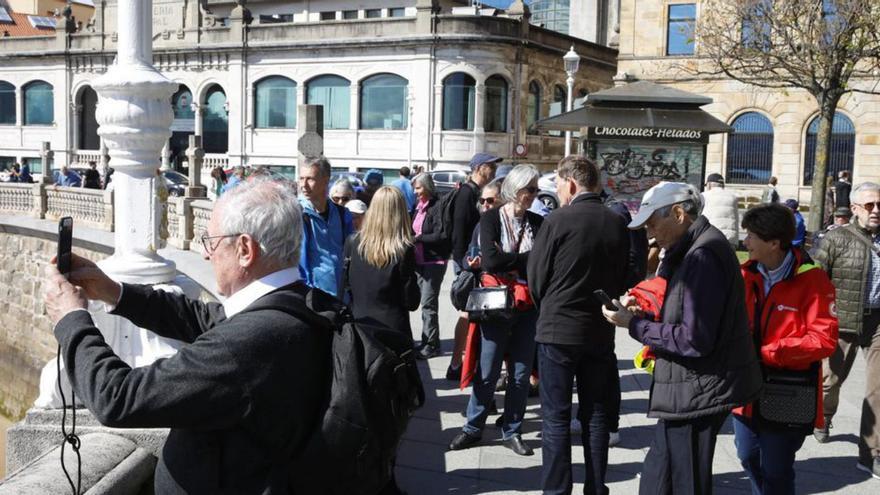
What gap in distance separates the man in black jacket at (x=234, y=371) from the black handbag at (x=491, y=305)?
329 centimetres

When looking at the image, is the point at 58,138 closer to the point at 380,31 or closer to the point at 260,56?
the point at 260,56

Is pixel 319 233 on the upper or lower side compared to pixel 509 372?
upper

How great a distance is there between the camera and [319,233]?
6.00 metres

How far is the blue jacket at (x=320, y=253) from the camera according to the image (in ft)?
19.4

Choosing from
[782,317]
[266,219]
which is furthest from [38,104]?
[266,219]

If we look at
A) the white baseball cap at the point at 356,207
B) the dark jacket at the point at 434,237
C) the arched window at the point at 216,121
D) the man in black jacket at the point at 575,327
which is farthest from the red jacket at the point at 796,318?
the arched window at the point at 216,121

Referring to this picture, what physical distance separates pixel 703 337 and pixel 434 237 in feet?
16.8

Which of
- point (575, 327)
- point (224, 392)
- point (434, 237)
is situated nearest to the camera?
point (224, 392)

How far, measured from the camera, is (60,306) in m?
2.57

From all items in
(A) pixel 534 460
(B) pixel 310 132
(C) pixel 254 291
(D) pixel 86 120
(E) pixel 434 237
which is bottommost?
(A) pixel 534 460

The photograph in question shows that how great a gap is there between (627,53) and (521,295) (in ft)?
73.5

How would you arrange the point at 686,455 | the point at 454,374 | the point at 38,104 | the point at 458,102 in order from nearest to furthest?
the point at 686,455 → the point at 454,374 → the point at 458,102 → the point at 38,104

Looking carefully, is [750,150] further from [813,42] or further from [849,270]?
[849,270]

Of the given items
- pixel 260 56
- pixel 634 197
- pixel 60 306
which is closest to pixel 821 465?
pixel 60 306
